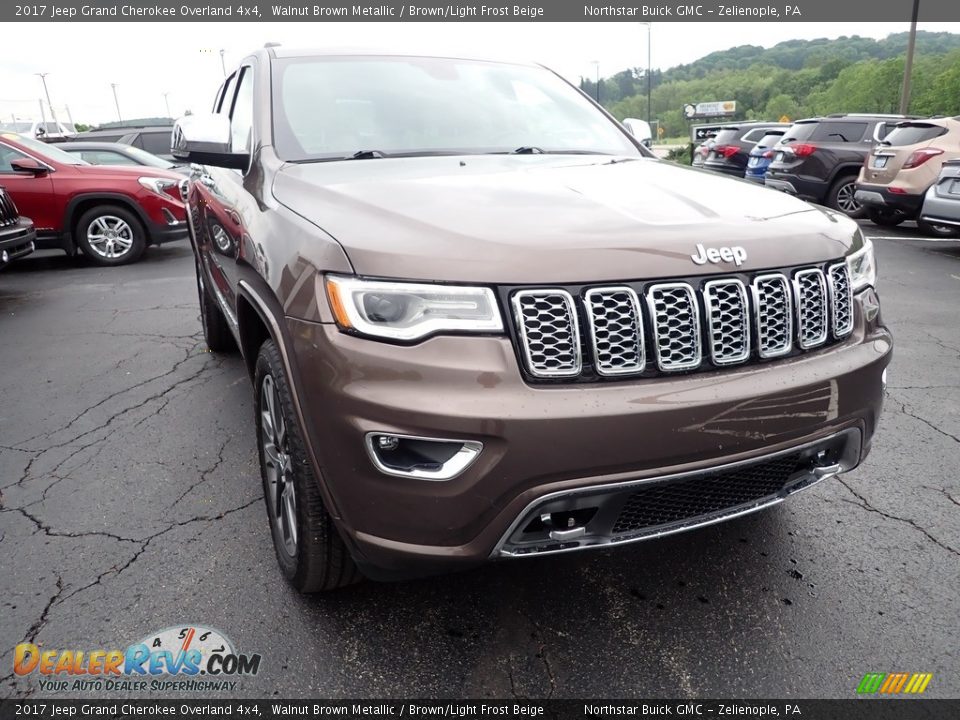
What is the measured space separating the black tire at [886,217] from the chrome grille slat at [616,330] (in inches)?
406

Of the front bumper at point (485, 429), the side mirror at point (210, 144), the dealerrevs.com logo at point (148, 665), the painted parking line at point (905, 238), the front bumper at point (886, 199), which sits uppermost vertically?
the side mirror at point (210, 144)

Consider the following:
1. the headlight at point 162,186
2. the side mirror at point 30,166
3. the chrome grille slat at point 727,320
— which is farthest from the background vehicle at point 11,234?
the chrome grille slat at point 727,320

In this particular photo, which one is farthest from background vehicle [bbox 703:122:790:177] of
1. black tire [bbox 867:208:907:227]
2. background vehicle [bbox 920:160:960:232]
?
background vehicle [bbox 920:160:960:232]

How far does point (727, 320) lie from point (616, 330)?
0.31 metres

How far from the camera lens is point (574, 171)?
8.11ft

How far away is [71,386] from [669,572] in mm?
3805

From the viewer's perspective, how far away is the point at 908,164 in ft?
30.3

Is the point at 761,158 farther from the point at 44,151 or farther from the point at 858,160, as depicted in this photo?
the point at 44,151

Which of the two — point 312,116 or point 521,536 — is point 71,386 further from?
point 521,536

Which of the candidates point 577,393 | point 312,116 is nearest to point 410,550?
point 577,393

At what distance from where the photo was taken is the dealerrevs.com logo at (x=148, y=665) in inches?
77.1

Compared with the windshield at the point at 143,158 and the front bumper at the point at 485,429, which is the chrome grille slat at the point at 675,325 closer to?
the front bumper at the point at 485,429

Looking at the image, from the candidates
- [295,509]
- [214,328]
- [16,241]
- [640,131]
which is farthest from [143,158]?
[295,509]

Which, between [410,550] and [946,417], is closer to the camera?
→ [410,550]
